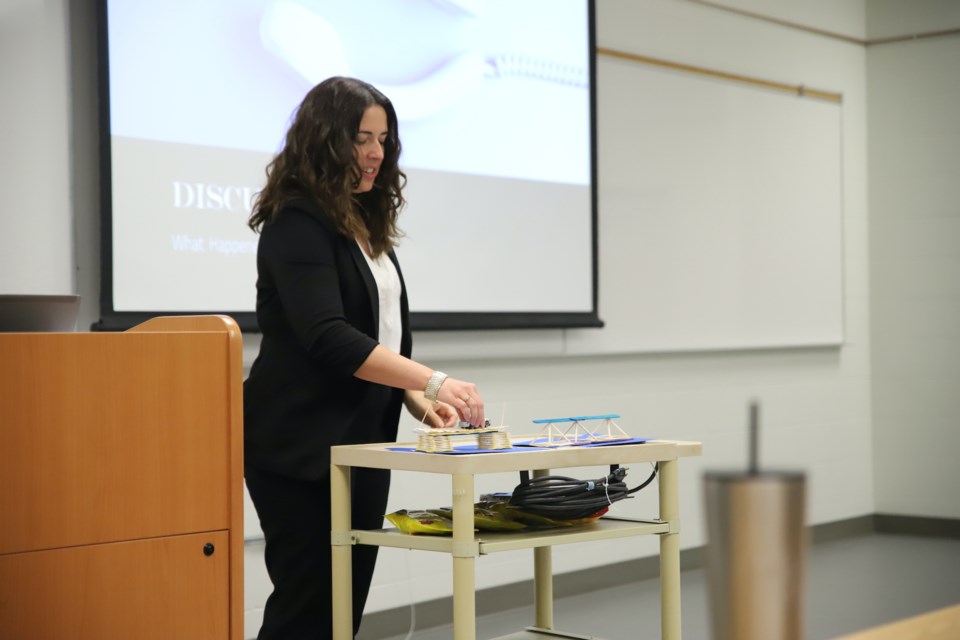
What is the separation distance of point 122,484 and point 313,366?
1.45 ft

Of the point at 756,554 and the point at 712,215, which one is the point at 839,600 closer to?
the point at 712,215

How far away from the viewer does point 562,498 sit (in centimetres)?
191

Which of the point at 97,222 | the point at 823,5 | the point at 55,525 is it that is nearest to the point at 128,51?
the point at 97,222

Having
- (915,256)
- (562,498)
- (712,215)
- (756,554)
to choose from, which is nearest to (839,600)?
(712,215)

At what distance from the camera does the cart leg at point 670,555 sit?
1.99m

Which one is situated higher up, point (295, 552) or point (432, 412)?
point (432, 412)

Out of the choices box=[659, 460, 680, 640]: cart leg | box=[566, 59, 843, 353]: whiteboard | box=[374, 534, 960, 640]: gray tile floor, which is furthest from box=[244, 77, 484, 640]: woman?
box=[566, 59, 843, 353]: whiteboard

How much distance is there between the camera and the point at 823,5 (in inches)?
212

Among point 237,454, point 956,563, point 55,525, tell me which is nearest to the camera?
point 55,525

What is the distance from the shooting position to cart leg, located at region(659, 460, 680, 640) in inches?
78.4

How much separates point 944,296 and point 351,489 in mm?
4287

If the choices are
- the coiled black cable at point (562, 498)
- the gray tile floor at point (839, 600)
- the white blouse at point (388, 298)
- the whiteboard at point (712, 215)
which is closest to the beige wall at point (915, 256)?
the whiteboard at point (712, 215)

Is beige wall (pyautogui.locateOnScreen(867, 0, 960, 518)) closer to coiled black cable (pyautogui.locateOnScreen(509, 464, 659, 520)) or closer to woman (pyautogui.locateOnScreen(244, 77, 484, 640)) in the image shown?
coiled black cable (pyautogui.locateOnScreen(509, 464, 659, 520))

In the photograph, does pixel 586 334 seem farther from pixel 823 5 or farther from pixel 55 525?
pixel 55 525
